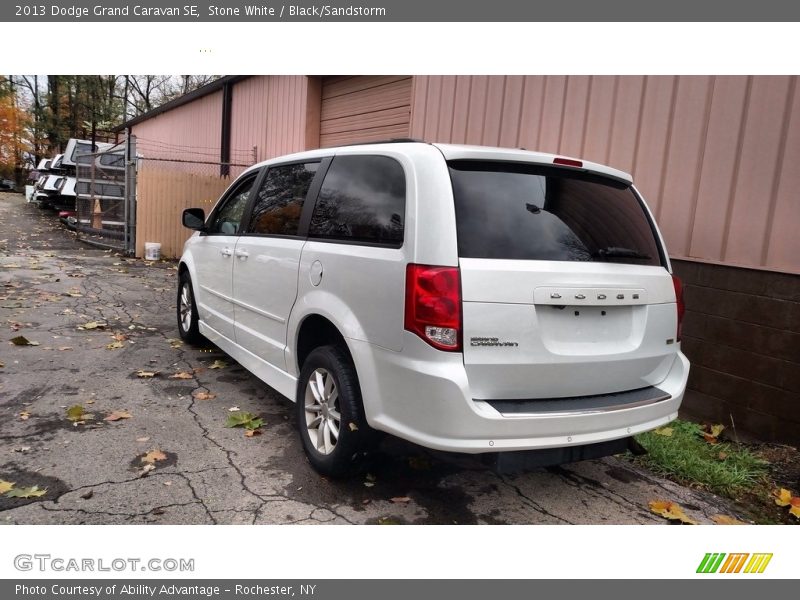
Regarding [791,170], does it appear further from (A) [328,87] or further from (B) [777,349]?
(A) [328,87]

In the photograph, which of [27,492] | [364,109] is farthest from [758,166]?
[364,109]

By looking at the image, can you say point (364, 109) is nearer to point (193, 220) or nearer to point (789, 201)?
point (193, 220)

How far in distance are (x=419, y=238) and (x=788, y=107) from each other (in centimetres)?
318

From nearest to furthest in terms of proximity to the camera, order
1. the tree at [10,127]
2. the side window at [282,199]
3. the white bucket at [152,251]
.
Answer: the side window at [282,199], the white bucket at [152,251], the tree at [10,127]

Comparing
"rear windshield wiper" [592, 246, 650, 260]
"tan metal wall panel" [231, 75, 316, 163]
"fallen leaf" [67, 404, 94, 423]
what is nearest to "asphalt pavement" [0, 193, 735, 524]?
"fallen leaf" [67, 404, 94, 423]

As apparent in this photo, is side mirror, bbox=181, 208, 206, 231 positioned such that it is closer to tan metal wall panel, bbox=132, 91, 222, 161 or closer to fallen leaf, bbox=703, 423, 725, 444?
fallen leaf, bbox=703, 423, 725, 444

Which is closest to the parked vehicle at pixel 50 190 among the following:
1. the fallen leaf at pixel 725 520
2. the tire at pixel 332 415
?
the tire at pixel 332 415

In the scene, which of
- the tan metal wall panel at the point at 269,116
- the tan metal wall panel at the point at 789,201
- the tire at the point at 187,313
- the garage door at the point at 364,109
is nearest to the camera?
the tan metal wall panel at the point at 789,201

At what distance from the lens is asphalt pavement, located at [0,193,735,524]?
3049 millimetres

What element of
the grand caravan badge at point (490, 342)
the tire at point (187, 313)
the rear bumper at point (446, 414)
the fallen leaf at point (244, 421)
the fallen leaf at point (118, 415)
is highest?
the grand caravan badge at point (490, 342)

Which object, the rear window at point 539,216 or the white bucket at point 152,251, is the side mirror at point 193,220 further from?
the white bucket at point 152,251

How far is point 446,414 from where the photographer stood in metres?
2.57

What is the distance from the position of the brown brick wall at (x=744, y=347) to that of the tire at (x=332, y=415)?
3.02m

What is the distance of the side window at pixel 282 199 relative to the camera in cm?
388
